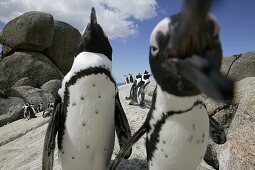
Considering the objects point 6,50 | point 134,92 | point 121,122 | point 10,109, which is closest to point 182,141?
point 121,122

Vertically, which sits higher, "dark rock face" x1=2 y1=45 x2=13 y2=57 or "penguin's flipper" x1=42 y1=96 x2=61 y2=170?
"dark rock face" x1=2 y1=45 x2=13 y2=57

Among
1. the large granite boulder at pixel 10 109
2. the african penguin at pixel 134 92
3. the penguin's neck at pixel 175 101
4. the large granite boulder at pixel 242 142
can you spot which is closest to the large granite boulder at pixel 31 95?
the large granite boulder at pixel 10 109

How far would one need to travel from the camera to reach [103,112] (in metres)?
1.28

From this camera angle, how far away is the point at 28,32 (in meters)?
12.2

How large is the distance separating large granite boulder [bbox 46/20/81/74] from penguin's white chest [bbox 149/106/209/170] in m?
13.4

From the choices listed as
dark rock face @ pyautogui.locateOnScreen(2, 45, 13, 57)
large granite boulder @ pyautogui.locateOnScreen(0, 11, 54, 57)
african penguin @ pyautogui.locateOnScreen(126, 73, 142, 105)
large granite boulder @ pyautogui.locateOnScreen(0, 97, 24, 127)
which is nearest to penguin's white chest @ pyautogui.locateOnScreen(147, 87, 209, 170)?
african penguin @ pyautogui.locateOnScreen(126, 73, 142, 105)

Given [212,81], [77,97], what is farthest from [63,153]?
[212,81]

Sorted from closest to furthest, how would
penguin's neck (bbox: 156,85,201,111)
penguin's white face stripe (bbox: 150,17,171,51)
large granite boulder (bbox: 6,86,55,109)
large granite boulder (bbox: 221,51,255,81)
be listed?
penguin's white face stripe (bbox: 150,17,171,51)
penguin's neck (bbox: 156,85,201,111)
large granite boulder (bbox: 221,51,255,81)
large granite boulder (bbox: 6,86,55,109)

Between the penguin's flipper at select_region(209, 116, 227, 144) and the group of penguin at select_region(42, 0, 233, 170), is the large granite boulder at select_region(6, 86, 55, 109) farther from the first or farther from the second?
the penguin's flipper at select_region(209, 116, 227, 144)

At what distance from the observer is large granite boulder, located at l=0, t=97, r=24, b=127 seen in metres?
6.73

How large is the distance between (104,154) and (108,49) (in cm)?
77

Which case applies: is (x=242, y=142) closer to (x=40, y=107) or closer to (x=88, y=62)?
(x=88, y=62)

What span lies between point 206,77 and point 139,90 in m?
4.58

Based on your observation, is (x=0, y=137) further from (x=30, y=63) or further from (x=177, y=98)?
(x=30, y=63)
